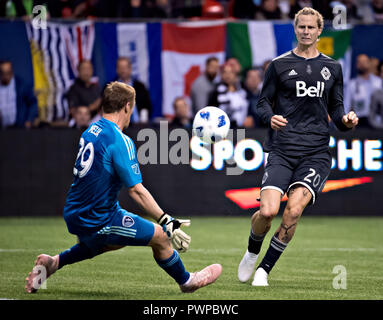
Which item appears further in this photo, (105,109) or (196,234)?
(196,234)

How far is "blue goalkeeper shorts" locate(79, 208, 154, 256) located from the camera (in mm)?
6363

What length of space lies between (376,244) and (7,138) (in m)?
6.77

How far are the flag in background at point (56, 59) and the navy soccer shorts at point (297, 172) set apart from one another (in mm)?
7761

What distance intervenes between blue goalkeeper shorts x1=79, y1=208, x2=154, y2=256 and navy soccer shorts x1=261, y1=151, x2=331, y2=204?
1.54 m

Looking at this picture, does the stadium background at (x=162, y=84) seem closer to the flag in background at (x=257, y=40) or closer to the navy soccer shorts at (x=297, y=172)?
the flag in background at (x=257, y=40)

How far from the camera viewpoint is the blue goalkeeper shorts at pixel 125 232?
636cm

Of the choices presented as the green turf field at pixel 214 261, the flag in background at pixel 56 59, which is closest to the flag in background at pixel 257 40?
the flag in background at pixel 56 59

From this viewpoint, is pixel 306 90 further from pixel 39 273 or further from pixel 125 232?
pixel 39 273

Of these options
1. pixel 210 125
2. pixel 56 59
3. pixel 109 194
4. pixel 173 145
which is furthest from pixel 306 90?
pixel 56 59

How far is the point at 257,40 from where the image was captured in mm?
15812

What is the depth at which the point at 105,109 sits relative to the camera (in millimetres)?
6609
